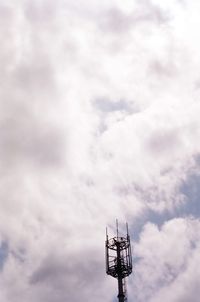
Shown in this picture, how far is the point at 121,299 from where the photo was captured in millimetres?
66562

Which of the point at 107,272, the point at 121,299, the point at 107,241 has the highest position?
the point at 107,241

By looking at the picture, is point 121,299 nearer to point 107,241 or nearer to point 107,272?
point 107,272

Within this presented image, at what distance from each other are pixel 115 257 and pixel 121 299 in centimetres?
635

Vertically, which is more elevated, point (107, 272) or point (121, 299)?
point (107, 272)

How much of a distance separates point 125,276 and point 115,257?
3.15 m

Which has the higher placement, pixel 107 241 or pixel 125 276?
pixel 107 241

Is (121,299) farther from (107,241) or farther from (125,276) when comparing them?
(107,241)

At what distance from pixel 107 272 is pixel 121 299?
15.4 feet

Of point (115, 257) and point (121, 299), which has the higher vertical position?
point (115, 257)

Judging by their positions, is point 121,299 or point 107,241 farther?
point 107,241

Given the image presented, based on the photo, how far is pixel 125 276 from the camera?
226ft

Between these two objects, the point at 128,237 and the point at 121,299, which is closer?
the point at 121,299

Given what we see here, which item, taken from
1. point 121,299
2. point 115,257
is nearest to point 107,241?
point 115,257

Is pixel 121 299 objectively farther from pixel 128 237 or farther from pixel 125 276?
pixel 128 237
